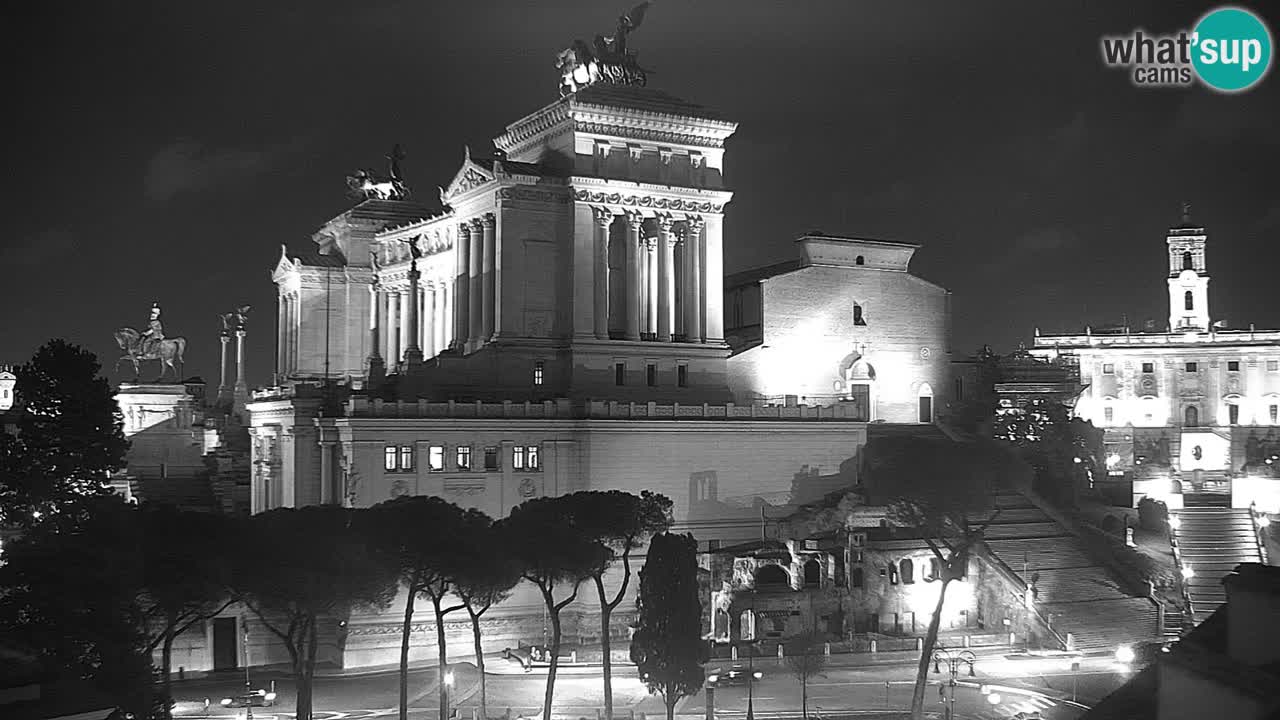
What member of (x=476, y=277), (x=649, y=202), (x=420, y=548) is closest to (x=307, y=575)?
(x=420, y=548)

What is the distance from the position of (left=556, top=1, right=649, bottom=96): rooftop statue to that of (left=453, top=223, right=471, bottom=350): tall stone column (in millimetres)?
11710

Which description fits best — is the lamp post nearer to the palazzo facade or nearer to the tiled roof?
the palazzo facade

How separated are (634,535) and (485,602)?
907cm

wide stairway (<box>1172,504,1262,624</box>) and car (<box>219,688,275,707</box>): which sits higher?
wide stairway (<box>1172,504,1262,624</box>)

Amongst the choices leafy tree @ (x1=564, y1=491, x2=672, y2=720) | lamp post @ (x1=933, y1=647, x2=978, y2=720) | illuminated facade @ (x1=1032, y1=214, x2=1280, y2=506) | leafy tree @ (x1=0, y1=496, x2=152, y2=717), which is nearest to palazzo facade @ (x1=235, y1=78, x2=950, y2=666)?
leafy tree @ (x1=564, y1=491, x2=672, y2=720)

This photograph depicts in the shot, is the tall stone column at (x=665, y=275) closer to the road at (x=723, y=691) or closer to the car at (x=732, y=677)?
the road at (x=723, y=691)

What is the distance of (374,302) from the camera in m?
107

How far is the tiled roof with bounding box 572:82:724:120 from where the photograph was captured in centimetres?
8500

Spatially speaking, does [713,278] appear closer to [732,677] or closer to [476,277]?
[476,277]

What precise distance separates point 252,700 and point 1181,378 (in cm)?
10110

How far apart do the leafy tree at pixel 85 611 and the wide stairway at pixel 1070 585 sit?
46.0 metres

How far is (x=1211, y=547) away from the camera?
8288cm

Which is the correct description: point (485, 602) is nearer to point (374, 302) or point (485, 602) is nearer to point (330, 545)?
point (330, 545)

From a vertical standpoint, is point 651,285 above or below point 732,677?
above
